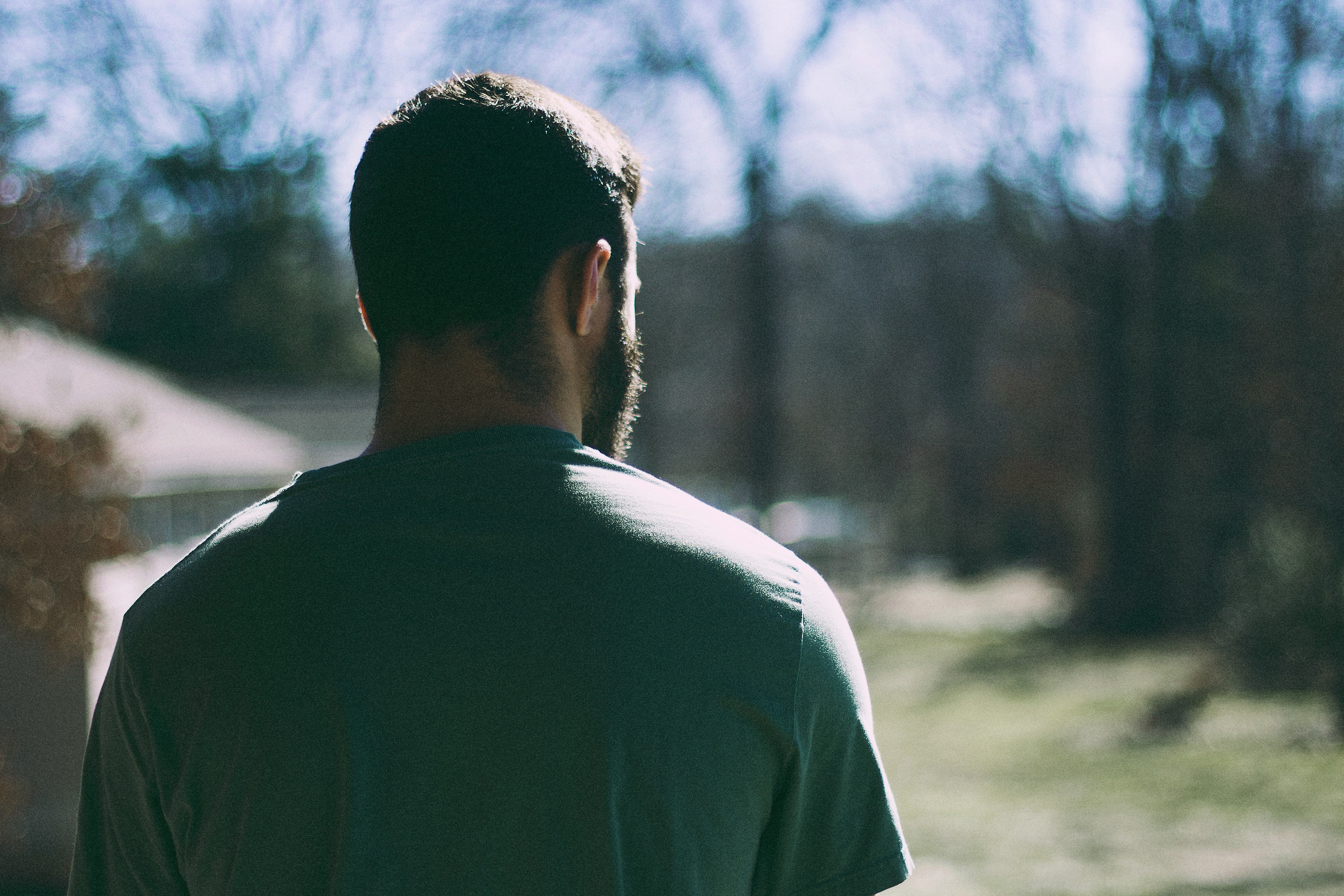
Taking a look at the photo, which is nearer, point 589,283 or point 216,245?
point 589,283

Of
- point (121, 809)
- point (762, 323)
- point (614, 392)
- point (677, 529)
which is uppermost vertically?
point (762, 323)

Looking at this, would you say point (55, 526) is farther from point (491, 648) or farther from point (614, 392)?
point (491, 648)

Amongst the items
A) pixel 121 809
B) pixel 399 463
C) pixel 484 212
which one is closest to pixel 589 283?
pixel 484 212

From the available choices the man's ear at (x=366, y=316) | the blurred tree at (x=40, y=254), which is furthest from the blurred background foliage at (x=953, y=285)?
the man's ear at (x=366, y=316)

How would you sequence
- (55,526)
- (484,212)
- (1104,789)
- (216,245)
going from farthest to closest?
(216,245) → (1104,789) → (55,526) → (484,212)

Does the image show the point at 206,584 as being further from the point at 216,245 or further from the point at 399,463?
the point at 216,245

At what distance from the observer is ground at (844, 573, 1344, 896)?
6688 millimetres

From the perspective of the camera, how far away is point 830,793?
1.17m

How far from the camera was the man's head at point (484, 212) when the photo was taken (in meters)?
1.18

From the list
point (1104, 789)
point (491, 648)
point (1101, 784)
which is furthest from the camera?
point (1101, 784)

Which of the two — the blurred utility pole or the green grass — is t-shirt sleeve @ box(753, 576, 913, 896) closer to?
the green grass

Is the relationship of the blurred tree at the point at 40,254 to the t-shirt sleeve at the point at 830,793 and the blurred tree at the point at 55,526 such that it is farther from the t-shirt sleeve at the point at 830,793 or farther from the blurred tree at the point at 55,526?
the t-shirt sleeve at the point at 830,793

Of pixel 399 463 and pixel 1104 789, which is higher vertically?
pixel 399 463

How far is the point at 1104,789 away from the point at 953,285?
21093mm
